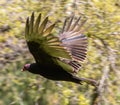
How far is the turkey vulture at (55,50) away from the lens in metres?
3.65

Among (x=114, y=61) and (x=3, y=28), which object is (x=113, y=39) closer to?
(x=114, y=61)

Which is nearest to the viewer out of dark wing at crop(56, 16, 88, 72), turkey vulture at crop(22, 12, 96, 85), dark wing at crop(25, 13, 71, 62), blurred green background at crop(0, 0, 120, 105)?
dark wing at crop(25, 13, 71, 62)

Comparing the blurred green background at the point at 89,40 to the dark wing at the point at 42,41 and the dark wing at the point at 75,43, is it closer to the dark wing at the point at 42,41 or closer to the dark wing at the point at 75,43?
the dark wing at the point at 75,43

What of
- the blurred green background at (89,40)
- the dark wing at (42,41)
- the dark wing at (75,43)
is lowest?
the blurred green background at (89,40)

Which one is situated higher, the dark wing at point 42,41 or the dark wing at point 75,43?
the dark wing at point 42,41

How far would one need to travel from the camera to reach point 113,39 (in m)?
5.11

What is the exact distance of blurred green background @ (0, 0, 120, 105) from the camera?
5.08 metres

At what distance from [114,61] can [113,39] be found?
229 millimetres

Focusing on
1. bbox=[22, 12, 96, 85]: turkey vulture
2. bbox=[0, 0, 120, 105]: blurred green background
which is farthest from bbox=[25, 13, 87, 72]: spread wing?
bbox=[0, 0, 120, 105]: blurred green background

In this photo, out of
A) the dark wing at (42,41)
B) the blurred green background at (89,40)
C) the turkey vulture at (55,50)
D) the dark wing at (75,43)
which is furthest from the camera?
the blurred green background at (89,40)

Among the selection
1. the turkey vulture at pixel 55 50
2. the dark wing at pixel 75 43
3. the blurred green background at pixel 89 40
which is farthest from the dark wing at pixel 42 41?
the blurred green background at pixel 89 40

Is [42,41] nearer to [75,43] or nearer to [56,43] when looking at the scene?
[56,43]

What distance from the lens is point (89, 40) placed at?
5.08 meters

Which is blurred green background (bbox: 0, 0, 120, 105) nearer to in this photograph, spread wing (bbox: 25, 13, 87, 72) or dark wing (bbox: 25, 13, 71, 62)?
spread wing (bbox: 25, 13, 87, 72)
